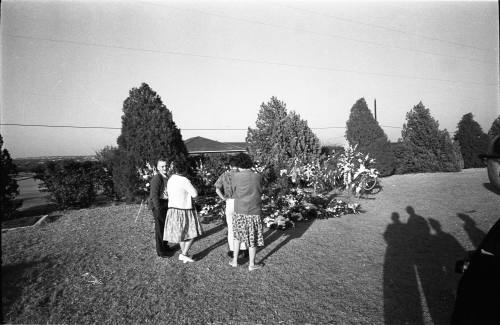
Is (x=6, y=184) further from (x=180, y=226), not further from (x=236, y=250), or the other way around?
(x=236, y=250)

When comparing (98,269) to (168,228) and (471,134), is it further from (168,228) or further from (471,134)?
(471,134)

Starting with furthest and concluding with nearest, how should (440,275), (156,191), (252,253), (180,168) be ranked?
(180,168), (156,191), (252,253), (440,275)

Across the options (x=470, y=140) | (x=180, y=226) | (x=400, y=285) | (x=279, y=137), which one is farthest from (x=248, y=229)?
(x=470, y=140)

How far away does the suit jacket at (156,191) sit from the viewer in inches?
187

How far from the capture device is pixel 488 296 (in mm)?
1245

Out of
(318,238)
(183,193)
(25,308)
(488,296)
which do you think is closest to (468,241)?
(318,238)

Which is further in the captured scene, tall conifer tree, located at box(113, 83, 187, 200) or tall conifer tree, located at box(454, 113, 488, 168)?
tall conifer tree, located at box(454, 113, 488, 168)

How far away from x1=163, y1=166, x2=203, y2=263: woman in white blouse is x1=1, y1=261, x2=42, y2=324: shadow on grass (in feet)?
6.61

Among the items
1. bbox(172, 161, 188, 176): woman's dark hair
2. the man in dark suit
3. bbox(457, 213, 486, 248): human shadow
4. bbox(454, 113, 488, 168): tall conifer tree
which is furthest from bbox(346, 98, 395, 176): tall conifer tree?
the man in dark suit

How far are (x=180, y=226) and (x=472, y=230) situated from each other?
20.6ft

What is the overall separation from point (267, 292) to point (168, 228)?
198 centimetres

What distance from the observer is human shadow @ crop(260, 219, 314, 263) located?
5498 mm

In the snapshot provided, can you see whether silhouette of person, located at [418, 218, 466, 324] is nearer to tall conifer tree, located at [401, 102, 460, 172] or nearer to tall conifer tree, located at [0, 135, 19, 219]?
tall conifer tree, located at [0, 135, 19, 219]

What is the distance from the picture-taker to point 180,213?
4555 millimetres
